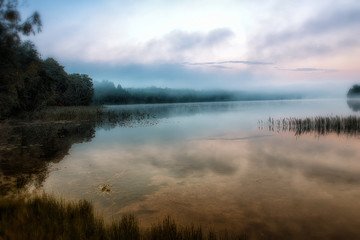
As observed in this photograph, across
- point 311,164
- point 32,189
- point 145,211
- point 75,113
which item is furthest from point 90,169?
point 75,113

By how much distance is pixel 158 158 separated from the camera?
14.9 meters

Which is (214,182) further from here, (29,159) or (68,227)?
(29,159)

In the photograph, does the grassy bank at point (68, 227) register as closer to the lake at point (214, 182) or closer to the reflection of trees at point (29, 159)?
the lake at point (214, 182)

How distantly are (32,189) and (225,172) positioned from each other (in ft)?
27.0

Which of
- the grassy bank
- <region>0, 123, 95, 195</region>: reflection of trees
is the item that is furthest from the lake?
the grassy bank

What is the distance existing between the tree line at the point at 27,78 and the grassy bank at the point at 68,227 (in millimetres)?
10402

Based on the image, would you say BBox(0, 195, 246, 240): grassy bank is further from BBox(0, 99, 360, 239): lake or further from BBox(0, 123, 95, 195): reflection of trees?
BBox(0, 123, 95, 195): reflection of trees

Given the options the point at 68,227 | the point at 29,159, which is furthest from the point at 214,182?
the point at 29,159

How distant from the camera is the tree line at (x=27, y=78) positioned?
1330 cm

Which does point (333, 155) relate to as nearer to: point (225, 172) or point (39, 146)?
point (225, 172)

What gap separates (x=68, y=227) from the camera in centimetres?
533

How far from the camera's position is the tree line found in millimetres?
13305

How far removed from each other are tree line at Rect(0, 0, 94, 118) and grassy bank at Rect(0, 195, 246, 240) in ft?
34.1

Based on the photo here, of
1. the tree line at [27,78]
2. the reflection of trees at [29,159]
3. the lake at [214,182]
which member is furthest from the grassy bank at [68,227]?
the tree line at [27,78]
